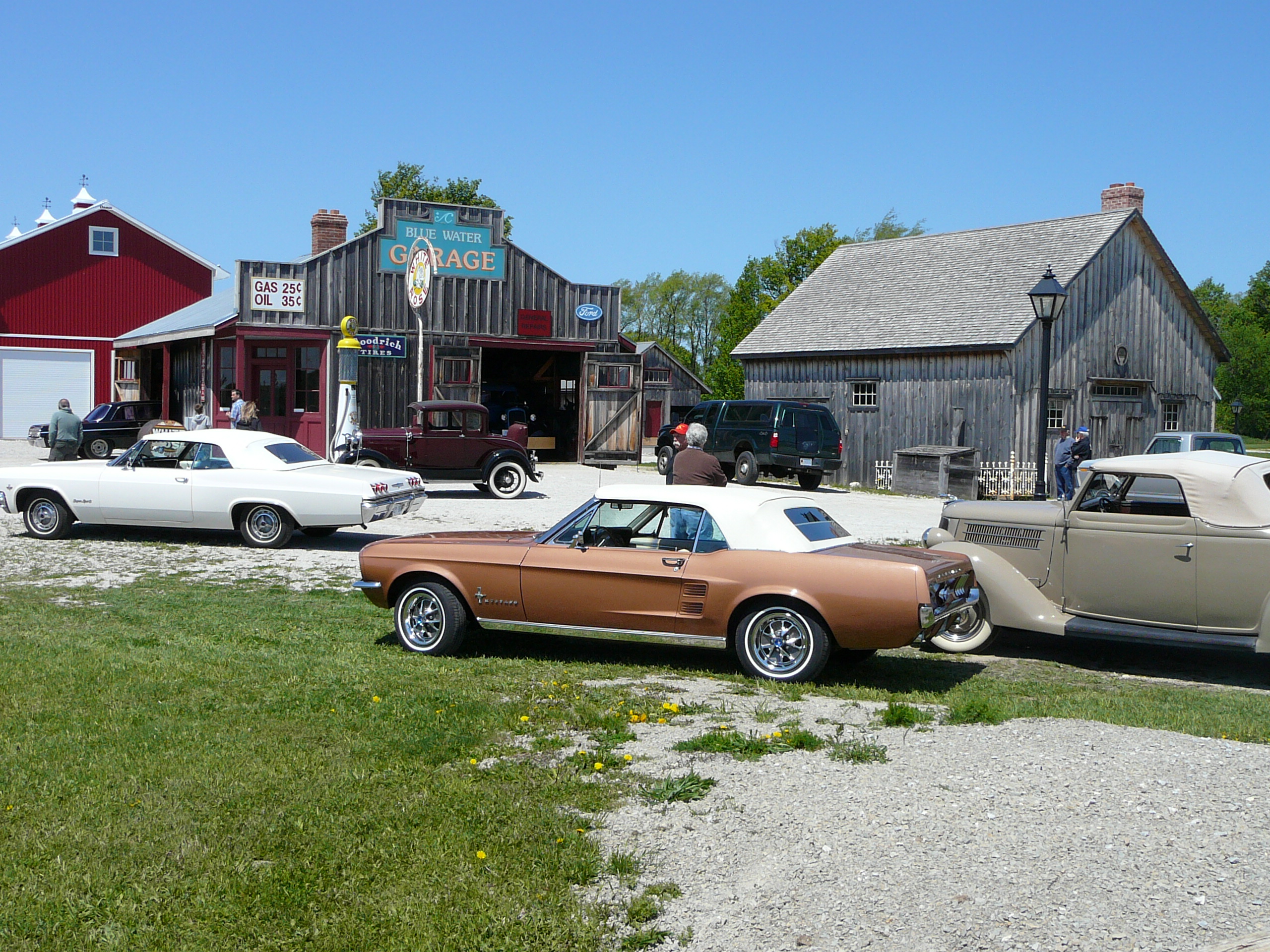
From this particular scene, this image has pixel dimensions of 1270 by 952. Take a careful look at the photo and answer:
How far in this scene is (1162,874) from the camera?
4.45 meters

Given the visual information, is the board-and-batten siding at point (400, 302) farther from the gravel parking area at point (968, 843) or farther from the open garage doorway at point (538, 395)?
the gravel parking area at point (968, 843)

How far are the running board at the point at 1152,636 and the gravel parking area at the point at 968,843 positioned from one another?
275 cm

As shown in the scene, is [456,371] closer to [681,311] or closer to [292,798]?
[292,798]

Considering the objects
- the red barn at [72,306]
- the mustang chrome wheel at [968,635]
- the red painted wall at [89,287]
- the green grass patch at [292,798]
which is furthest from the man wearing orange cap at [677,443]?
the red painted wall at [89,287]

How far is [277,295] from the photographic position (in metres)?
28.9

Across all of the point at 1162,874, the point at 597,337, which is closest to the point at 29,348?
the point at 597,337

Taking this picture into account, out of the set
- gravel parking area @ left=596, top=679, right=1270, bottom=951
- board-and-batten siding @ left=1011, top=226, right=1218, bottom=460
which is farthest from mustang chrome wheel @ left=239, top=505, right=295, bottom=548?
board-and-batten siding @ left=1011, top=226, right=1218, bottom=460

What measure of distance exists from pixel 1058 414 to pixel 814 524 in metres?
24.4

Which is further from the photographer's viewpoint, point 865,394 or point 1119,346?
point 865,394

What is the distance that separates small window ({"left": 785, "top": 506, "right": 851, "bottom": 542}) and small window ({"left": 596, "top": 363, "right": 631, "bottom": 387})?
23257mm

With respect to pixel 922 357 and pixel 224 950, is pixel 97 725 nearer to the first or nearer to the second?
pixel 224 950

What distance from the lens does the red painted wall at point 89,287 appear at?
38.1 metres

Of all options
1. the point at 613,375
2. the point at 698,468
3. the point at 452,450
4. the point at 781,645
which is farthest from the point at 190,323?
the point at 781,645

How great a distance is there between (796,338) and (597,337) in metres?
6.06
